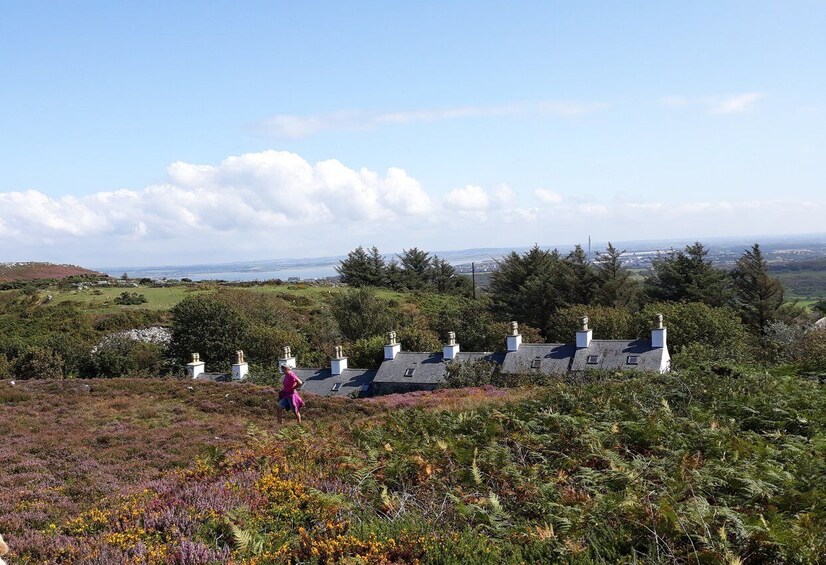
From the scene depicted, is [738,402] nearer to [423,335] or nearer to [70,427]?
[70,427]

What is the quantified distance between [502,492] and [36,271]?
97486 mm

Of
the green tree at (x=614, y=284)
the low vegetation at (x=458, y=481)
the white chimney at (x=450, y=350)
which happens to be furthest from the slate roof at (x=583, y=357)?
the green tree at (x=614, y=284)

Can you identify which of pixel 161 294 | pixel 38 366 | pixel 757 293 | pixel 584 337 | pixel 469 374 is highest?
pixel 161 294

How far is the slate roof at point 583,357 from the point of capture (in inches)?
1161

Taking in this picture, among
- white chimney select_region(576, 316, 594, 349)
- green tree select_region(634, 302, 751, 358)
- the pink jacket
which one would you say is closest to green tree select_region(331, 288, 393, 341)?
white chimney select_region(576, 316, 594, 349)

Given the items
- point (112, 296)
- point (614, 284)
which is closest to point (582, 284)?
point (614, 284)

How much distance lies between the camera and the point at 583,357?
30.9m

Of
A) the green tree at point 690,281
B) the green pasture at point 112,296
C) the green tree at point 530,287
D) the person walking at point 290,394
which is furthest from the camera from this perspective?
the green pasture at point 112,296

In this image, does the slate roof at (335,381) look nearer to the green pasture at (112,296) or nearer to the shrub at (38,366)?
the shrub at (38,366)

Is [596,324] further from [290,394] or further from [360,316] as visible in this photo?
[290,394]

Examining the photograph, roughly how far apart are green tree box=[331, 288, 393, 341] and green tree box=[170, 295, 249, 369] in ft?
29.7

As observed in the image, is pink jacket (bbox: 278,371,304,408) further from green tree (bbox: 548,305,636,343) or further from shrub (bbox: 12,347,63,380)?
shrub (bbox: 12,347,63,380)

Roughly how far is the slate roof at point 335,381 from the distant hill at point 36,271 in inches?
2479

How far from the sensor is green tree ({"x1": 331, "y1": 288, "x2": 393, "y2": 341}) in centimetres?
4969
